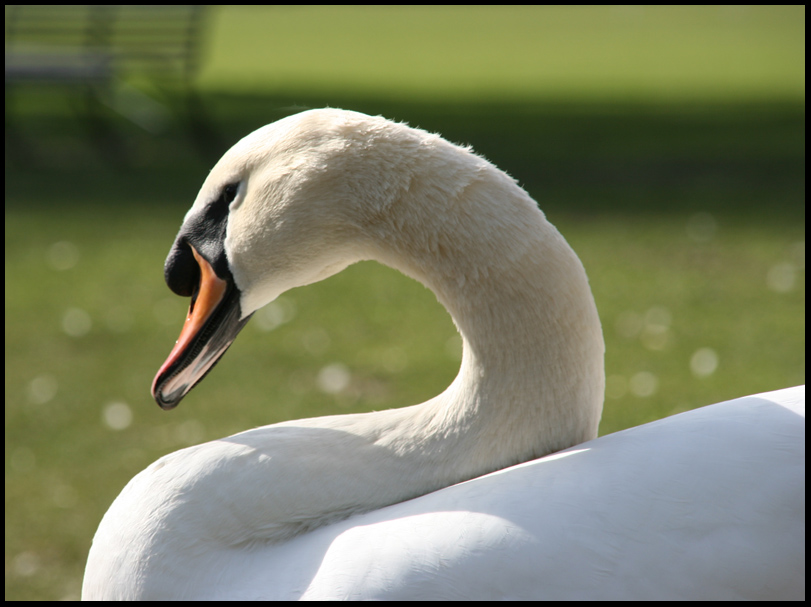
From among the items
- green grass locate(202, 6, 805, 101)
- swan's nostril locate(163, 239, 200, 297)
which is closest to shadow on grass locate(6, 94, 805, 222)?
green grass locate(202, 6, 805, 101)

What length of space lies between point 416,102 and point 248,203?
9.29 meters

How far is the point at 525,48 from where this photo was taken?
58.0 ft

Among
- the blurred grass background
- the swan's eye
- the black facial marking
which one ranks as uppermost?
the swan's eye

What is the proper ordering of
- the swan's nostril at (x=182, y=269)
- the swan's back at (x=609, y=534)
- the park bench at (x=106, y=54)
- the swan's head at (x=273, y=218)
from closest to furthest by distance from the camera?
the swan's back at (x=609, y=534), the swan's head at (x=273, y=218), the swan's nostril at (x=182, y=269), the park bench at (x=106, y=54)

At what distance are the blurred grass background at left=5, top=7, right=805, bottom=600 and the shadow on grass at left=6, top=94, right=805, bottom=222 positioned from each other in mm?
31

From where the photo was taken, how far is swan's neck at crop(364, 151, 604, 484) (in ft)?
4.86

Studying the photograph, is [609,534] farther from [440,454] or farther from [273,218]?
A: [273,218]

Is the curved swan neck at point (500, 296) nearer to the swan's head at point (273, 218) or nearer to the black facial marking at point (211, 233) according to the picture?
the swan's head at point (273, 218)

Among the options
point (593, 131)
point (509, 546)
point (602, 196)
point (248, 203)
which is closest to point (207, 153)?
point (602, 196)

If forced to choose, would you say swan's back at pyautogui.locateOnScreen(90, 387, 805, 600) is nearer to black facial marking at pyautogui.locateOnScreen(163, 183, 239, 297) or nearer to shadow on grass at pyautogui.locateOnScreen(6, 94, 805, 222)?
black facial marking at pyautogui.locateOnScreen(163, 183, 239, 297)

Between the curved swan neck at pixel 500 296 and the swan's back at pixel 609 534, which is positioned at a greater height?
the curved swan neck at pixel 500 296

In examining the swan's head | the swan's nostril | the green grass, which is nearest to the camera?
the swan's head

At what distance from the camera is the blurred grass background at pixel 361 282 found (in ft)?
11.2

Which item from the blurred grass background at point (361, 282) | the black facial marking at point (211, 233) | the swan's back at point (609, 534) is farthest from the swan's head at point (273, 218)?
the swan's back at point (609, 534)
